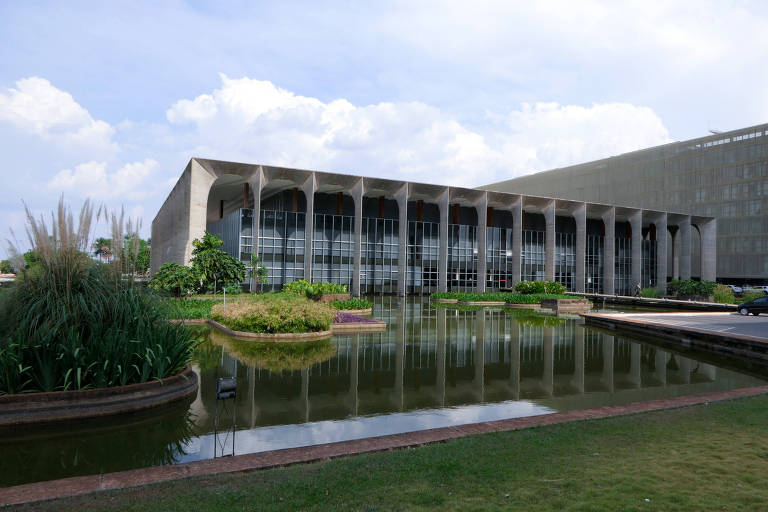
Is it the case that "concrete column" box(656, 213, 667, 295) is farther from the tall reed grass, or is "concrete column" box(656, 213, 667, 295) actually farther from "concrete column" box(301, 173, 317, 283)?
the tall reed grass

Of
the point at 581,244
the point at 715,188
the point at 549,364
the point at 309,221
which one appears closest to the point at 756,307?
the point at 549,364

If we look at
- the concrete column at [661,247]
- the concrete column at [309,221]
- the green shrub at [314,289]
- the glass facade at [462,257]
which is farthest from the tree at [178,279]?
the concrete column at [661,247]

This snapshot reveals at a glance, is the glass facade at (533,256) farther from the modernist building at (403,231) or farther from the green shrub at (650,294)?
the green shrub at (650,294)

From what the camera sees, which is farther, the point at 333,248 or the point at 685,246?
the point at 685,246

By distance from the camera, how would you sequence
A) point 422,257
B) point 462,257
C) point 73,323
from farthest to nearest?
point 462,257, point 422,257, point 73,323

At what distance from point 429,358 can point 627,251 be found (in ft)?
204

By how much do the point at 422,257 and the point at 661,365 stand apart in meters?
40.1

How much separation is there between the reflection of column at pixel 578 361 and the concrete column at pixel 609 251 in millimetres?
42762

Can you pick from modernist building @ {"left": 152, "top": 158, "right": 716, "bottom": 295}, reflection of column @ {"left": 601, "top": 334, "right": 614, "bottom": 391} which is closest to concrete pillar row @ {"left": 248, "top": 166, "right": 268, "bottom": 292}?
modernist building @ {"left": 152, "top": 158, "right": 716, "bottom": 295}

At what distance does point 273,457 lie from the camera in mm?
5414

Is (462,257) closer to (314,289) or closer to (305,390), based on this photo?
(314,289)

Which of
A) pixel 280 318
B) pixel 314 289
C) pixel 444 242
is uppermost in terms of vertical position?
pixel 444 242

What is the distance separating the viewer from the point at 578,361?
42.7 ft

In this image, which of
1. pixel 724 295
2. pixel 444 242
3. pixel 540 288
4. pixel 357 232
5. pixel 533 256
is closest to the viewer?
pixel 540 288
